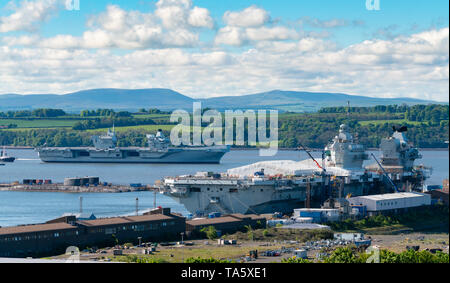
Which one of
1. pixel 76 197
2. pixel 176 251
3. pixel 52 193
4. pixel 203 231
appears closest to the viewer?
pixel 176 251

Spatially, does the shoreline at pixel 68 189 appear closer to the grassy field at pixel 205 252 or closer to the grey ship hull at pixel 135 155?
the grey ship hull at pixel 135 155

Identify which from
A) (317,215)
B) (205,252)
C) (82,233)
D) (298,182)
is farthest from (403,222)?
(82,233)

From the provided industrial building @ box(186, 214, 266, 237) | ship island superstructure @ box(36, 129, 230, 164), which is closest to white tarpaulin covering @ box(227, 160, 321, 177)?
industrial building @ box(186, 214, 266, 237)

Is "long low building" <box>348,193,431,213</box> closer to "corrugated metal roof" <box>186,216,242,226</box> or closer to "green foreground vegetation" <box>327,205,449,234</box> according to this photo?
"green foreground vegetation" <box>327,205,449,234</box>

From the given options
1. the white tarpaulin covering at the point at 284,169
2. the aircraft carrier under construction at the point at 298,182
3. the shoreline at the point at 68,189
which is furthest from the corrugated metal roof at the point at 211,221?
the shoreline at the point at 68,189
